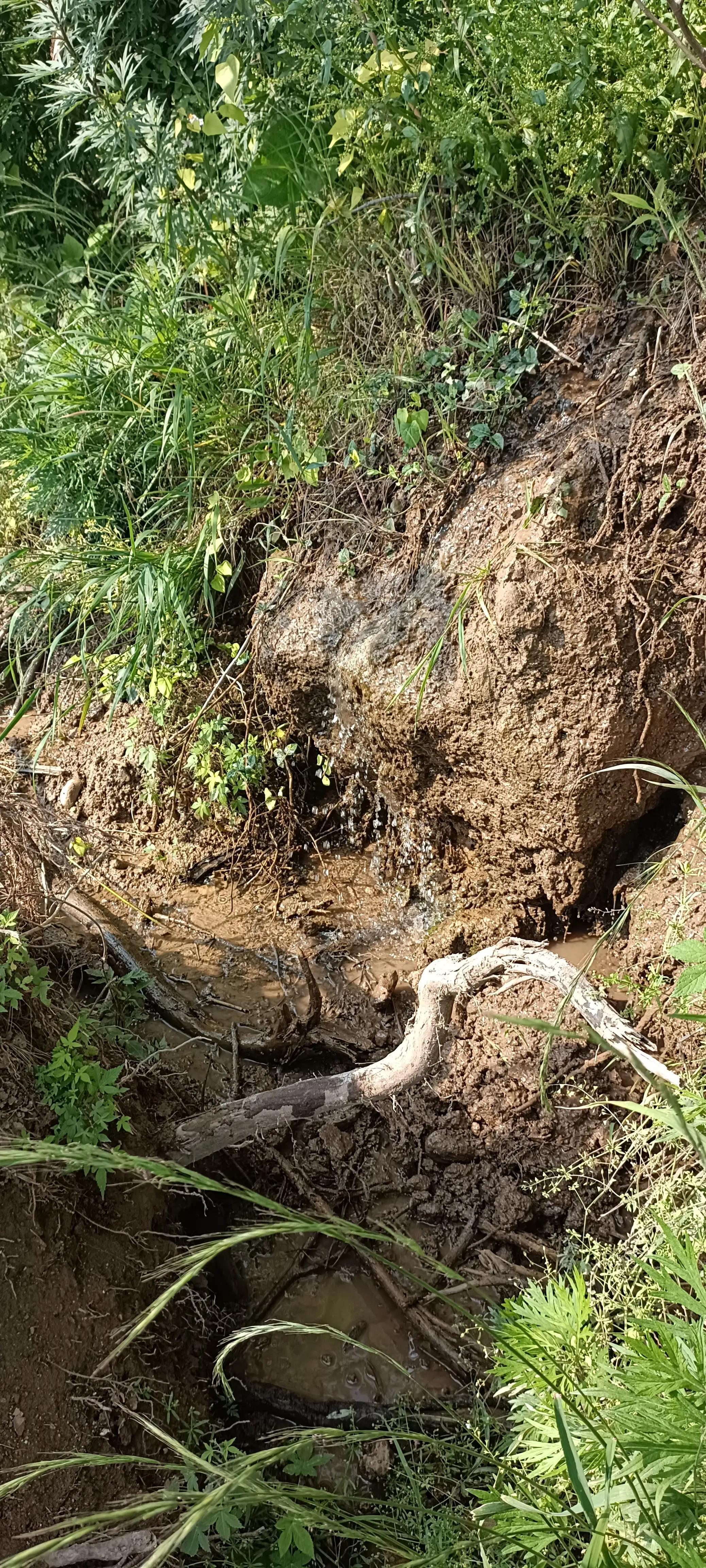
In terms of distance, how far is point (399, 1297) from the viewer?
2.53 metres

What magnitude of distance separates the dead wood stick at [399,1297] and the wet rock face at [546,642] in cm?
103

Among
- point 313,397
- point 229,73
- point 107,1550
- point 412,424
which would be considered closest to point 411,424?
point 412,424

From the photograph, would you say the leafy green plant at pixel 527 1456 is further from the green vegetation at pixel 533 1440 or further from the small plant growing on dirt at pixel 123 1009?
the small plant growing on dirt at pixel 123 1009

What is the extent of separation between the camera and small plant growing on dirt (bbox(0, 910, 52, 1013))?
2293mm

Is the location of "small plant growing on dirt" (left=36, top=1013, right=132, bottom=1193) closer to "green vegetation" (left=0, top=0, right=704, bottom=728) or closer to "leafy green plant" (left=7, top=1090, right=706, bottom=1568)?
"leafy green plant" (left=7, top=1090, right=706, bottom=1568)

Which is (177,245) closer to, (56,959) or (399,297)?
(399,297)

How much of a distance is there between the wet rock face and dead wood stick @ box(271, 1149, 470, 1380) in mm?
1033

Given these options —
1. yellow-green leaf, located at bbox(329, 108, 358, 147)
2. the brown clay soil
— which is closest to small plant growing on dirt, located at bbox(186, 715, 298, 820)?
the brown clay soil

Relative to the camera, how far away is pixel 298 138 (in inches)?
119

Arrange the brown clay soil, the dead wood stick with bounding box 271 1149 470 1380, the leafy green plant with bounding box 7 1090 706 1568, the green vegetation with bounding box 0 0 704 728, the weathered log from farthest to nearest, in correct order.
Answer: the weathered log, the green vegetation with bounding box 0 0 704 728, the dead wood stick with bounding box 271 1149 470 1380, the brown clay soil, the leafy green plant with bounding box 7 1090 706 1568

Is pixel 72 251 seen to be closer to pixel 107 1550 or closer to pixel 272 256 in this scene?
pixel 272 256

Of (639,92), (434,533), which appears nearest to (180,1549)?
(434,533)

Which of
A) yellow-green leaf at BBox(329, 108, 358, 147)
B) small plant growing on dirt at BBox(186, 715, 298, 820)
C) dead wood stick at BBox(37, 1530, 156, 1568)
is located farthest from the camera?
small plant growing on dirt at BBox(186, 715, 298, 820)

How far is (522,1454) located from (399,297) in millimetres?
3036
